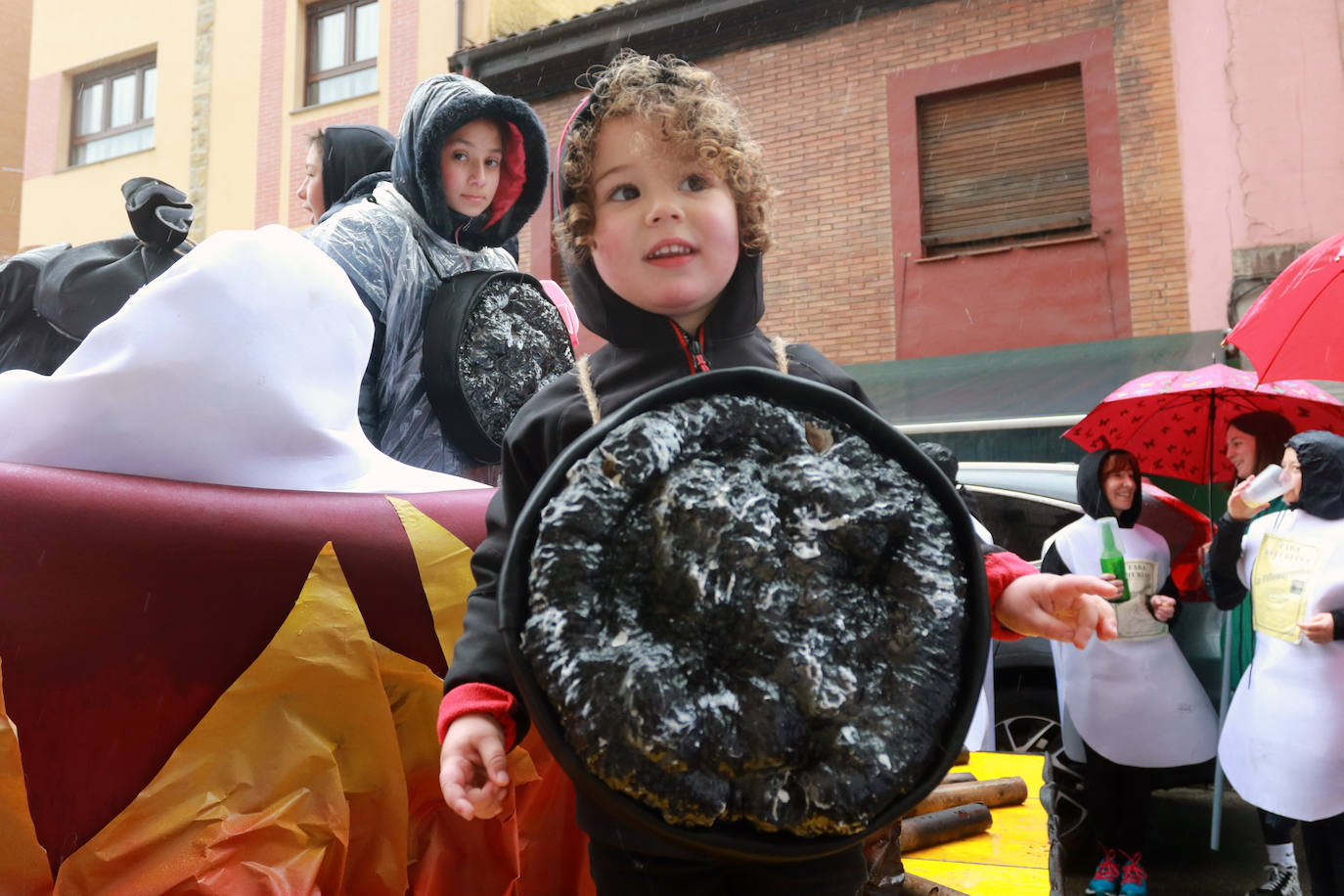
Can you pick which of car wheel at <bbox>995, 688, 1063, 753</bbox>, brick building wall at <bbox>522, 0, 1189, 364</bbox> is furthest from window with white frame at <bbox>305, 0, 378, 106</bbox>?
car wheel at <bbox>995, 688, 1063, 753</bbox>

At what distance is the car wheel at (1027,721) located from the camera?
4461 mm

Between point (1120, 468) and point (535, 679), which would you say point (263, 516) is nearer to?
point (535, 679)

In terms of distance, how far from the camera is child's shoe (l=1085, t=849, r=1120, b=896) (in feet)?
12.1

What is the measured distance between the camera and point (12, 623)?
119cm

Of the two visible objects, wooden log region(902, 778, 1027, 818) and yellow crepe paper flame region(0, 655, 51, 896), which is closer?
yellow crepe paper flame region(0, 655, 51, 896)

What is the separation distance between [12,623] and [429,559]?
51 cm

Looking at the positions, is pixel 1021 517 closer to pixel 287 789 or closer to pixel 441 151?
pixel 441 151

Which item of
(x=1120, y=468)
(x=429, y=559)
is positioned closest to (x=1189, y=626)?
(x=1120, y=468)

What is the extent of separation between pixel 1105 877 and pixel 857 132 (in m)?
7.48

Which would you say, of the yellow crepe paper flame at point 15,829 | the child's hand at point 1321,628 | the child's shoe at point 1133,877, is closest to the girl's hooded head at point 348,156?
the yellow crepe paper flame at point 15,829

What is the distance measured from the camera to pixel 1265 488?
351cm

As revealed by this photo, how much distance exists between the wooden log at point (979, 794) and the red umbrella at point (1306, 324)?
1791 millimetres

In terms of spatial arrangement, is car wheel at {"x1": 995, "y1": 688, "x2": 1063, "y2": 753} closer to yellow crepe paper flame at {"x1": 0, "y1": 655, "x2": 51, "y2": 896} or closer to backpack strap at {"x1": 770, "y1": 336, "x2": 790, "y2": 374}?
backpack strap at {"x1": 770, "y1": 336, "x2": 790, "y2": 374}

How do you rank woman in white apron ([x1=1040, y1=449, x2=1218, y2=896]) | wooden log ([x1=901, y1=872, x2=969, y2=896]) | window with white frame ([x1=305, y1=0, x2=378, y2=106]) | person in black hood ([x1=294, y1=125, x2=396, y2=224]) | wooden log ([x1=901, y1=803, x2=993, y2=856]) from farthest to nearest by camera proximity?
window with white frame ([x1=305, y1=0, x2=378, y2=106]) < woman in white apron ([x1=1040, y1=449, x2=1218, y2=896]) < person in black hood ([x1=294, y1=125, x2=396, y2=224]) < wooden log ([x1=901, y1=803, x2=993, y2=856]) < wooden log ([x1=901, y1=872, x2=969, y2=896])
